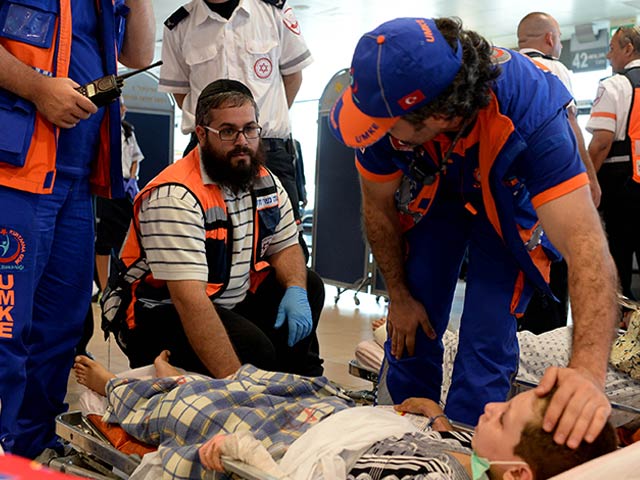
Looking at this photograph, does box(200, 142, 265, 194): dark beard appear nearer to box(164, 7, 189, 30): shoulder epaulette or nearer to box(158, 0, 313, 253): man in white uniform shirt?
box(158, 0, 313, 253): man in white uniform shirt

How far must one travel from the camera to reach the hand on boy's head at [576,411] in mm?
1396

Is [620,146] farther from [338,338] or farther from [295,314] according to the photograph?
[295,314]

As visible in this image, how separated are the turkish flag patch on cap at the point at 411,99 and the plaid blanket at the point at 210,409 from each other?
31.1 inches

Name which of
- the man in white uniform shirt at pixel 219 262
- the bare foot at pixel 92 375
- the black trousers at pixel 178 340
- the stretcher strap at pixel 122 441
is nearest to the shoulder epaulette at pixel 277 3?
the man in white uniform shirt at pixel 219 262

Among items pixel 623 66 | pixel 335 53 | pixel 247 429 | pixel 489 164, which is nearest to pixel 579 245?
pixel 489 164

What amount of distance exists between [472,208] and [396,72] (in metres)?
0.56

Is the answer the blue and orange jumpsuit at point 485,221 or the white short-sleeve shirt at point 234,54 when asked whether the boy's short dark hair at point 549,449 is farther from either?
the white short-sleeve shirt at point 234,54

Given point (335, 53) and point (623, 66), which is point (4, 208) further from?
point (335, 53)

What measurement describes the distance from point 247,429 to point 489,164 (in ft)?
2.77

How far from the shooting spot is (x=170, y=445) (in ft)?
6.54

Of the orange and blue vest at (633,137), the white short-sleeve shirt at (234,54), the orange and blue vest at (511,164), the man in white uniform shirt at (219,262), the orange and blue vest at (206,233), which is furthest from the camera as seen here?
the orange and blue vest at (633,137)

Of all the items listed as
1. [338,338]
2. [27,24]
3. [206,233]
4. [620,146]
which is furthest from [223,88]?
[620,146]

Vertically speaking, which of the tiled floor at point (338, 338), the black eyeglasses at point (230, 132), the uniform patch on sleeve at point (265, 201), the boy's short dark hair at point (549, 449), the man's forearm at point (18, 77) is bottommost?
the tiled floor at point (338, 338)

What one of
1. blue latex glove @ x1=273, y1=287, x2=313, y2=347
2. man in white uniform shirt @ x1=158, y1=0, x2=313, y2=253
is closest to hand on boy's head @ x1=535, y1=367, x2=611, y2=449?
blue latex glove @ x1=273, y1=287, x2=313, y2=347
